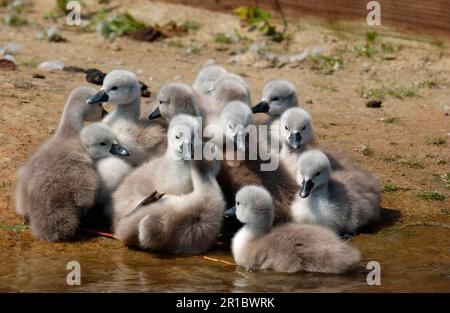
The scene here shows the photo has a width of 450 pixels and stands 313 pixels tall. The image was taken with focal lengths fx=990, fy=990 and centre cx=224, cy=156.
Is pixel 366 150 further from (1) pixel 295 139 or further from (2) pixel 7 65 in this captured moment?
(2) pixel 7 65

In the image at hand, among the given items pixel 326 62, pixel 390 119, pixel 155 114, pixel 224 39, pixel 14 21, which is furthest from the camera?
pixel 14 21

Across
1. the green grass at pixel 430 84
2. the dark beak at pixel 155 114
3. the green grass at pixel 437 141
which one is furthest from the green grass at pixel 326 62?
the dark beak at pixel 155 114

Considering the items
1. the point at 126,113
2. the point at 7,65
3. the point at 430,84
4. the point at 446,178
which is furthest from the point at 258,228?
the point at 7,65

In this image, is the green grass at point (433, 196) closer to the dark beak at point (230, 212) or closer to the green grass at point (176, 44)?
the dark beak at point (230, 212)

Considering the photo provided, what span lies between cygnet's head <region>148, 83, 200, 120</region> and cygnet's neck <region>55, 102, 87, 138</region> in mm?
559

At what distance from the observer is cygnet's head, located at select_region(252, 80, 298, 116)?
7.48 m

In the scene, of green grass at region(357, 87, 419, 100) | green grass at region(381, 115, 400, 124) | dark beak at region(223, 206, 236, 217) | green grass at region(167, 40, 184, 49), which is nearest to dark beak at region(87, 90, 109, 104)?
dark beak at region(223, 206, 236, 217)

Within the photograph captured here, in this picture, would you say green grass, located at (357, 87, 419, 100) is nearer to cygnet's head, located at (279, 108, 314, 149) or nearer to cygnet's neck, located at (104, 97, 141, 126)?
cygnet's head, located at (279, 108, 314, 149)

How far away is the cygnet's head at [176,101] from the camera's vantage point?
22.7 feet

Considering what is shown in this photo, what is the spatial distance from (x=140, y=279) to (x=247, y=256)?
0.66 m

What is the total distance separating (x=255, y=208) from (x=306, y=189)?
1.52ft

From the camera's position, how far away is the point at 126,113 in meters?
7.13

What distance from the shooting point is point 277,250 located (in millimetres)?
5867

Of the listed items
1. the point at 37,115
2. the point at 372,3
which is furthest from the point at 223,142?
the point at 372,3
